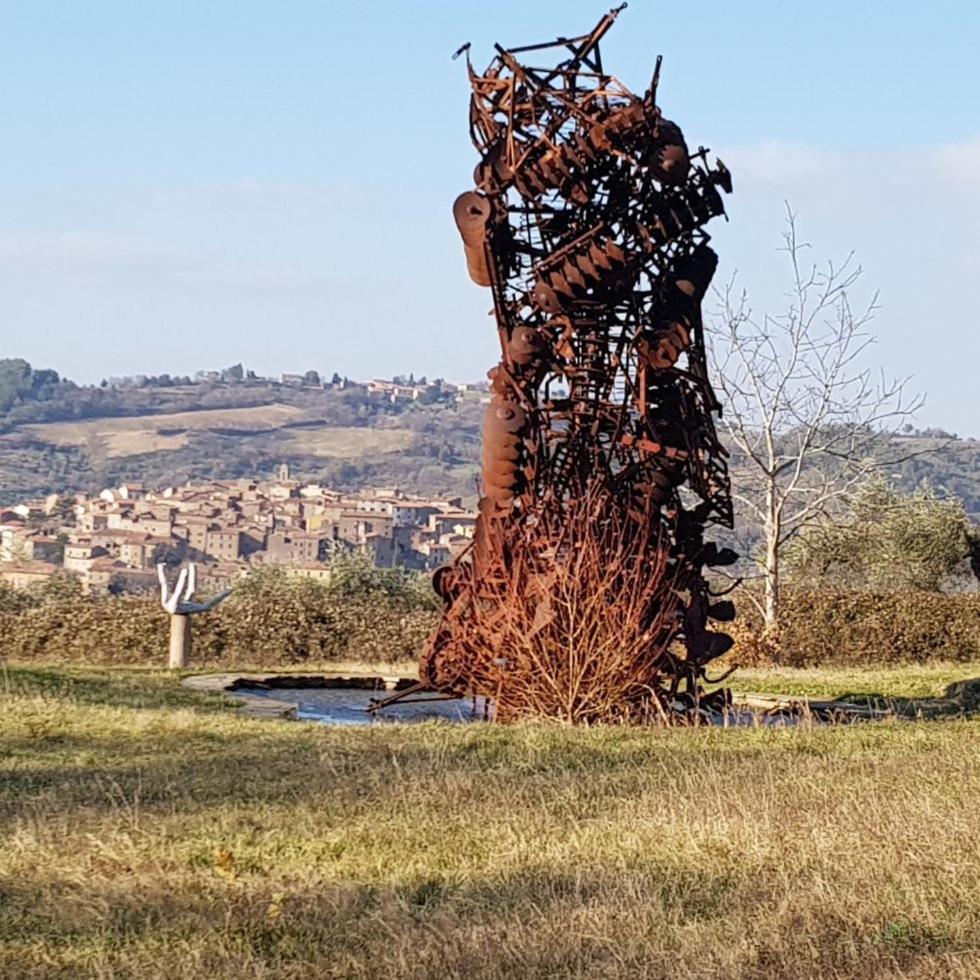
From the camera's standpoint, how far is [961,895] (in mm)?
6012

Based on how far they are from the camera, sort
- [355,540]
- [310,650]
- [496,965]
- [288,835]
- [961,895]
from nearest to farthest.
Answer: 1. [496,965]
2. [961,895]
3. [288,835]
4. [310,650]
5. [355,540]

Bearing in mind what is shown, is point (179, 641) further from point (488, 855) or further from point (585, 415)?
point (488, 855)

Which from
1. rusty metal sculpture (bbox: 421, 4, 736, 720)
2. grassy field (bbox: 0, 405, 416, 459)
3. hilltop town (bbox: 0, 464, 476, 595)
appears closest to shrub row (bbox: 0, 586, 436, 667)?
rusty metal sculpture (bbox: 421, 4, 736, 720)

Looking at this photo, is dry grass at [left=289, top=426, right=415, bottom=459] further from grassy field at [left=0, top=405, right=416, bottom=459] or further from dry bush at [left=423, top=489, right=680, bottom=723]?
dry bush at [left=423, top=489, right=680, bottom=723]

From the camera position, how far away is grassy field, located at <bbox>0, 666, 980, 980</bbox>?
5434 mm

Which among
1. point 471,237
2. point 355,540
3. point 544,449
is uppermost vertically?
point 471,237

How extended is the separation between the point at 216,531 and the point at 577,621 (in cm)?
6102

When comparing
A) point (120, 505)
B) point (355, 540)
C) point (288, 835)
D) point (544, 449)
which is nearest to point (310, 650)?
point (544, 449)

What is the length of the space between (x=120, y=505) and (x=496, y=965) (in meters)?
78.5

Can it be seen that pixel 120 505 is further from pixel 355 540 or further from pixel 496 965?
pixel 496 965

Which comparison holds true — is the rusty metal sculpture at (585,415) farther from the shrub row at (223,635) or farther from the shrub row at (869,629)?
the shrub row at (869,629)

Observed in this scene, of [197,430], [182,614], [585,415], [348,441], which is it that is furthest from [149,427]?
[585,415]

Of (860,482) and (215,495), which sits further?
(215,495)

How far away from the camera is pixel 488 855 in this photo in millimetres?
7078
